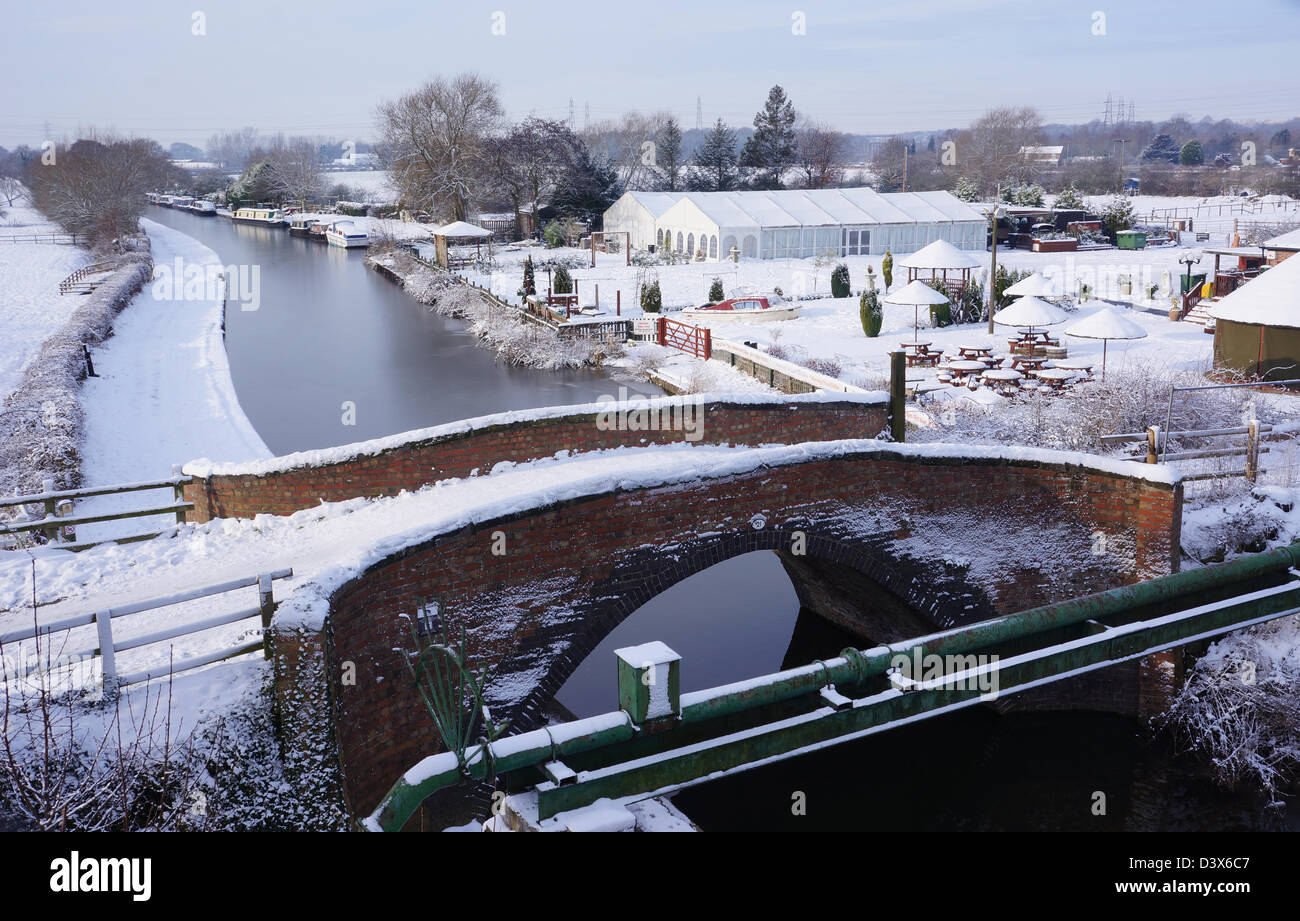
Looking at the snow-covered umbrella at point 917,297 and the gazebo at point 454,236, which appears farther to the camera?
the gazebo at point 454,236

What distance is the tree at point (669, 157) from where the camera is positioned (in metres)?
69.2

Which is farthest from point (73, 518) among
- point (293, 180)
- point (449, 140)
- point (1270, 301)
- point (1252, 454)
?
point (293, 180)

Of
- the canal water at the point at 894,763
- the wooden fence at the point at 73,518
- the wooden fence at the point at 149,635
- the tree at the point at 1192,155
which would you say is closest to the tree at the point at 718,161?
the canal water at the point at 894,763

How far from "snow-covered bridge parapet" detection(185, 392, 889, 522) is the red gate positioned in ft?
39.2

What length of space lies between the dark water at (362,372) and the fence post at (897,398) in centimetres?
1225

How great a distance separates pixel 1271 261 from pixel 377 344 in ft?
80.4

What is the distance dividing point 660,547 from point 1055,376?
12006mm

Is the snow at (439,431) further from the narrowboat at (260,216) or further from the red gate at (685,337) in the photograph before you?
the narrowboat at (260,216)

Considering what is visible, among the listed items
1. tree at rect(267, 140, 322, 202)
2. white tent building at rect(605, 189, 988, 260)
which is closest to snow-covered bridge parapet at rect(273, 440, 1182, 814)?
white tent building at rect(605, 189, 988, 260)

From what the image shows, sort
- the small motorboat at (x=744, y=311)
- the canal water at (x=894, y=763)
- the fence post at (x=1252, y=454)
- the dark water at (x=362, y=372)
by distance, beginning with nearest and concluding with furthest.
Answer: the canal water at (x=894, y=763) < the fence post at (x=1252, y=454) < the dark water at (x=362, y=372) < the small motorboat at (x=744, y=311)

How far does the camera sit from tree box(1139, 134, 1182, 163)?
10425cm

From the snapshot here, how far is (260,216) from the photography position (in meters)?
83.8

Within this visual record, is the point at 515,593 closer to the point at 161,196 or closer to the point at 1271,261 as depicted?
the point at 1271,261
